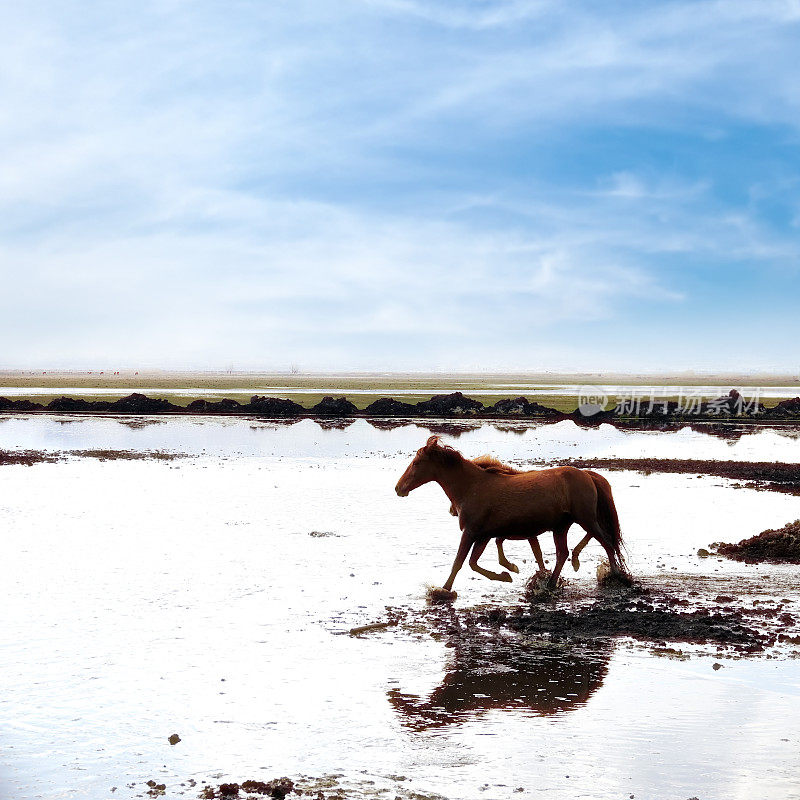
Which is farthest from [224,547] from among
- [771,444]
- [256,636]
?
[771,444]

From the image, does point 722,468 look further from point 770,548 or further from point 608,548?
point 608,548

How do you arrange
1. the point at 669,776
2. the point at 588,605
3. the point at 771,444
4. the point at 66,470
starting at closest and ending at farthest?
the point at 669,776 < the point at 588,605 < the point at 66,470 < the point at 771,444

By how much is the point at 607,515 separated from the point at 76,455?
1088 inches

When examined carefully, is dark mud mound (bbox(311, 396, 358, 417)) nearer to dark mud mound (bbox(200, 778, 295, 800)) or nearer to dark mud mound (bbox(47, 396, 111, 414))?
dark mud mound (bbox(47, 396, 111, 414))

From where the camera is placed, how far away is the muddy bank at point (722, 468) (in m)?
27.6

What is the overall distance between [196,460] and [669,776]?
28.5m

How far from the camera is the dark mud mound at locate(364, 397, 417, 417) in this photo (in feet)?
219

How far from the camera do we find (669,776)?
693 centimetres

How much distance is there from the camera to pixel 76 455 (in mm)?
35781

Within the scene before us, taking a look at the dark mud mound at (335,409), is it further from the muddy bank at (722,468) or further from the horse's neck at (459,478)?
the horse's neck at (459,478)

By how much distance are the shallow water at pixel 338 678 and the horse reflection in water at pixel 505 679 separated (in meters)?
0.03

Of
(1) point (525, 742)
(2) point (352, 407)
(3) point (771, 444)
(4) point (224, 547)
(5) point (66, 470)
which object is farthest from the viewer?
(2) point (352, 407)

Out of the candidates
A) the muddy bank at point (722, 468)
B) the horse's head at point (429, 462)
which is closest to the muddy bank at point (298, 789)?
the horse's head at point (429, 462)

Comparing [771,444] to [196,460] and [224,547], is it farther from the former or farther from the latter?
[224,547]
